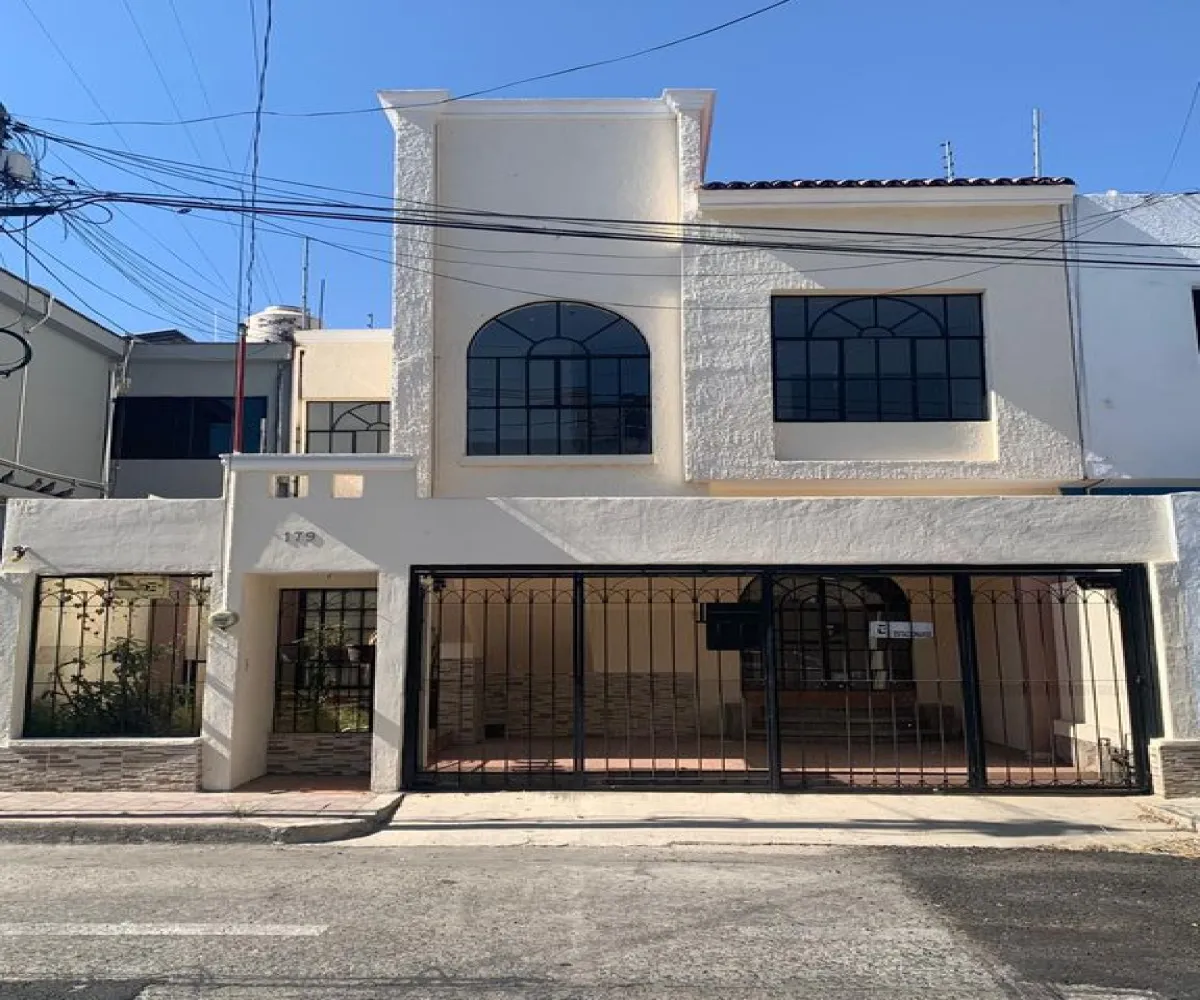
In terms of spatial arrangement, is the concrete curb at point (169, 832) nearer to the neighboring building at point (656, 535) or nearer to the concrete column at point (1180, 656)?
the neighboring building at point (656, 535)

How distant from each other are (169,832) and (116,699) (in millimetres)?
2678

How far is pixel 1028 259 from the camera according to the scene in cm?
1288

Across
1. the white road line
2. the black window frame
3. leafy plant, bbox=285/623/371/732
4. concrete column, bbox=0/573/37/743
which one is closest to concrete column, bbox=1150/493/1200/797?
the black window frame

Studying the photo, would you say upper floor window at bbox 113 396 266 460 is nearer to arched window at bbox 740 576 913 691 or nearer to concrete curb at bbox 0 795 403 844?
→ arched window at bbox 740 576 913 691

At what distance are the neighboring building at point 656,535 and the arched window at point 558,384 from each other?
5 cm

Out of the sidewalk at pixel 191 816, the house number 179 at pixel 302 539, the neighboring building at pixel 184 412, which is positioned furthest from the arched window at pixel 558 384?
the neighboring building at pixel 184 412

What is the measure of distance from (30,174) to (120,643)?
16.7 ft

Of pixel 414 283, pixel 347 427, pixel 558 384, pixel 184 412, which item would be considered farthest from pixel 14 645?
pixel 184 412

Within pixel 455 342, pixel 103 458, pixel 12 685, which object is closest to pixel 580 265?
pixel 455 342

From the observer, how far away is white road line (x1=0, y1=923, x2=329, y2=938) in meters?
5.60

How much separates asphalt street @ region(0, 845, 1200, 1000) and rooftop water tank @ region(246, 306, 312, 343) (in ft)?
48.9

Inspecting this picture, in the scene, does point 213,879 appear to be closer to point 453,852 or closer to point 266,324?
point 453,852

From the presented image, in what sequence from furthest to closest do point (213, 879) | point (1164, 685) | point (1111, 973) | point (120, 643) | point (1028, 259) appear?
1. point (1028, 259)
2. point (120, 643)
3. point (1164, 685)
4. point (213, 879)
5. point (1111, 973)

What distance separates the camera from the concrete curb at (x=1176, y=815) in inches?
347
